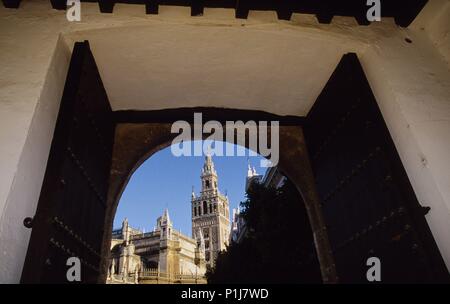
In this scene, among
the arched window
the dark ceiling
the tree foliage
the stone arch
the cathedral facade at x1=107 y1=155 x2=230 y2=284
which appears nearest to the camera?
the dark ceiling

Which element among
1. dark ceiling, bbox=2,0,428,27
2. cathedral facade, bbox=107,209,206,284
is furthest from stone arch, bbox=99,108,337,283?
cathedral facade, bbox=107,209,206,284

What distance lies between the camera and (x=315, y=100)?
12.8ft

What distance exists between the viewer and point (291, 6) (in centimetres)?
277

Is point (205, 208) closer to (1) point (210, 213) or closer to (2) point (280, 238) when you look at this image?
(1) point (210, 213)

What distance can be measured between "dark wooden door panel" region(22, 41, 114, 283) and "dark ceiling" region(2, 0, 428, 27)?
59 centimetres

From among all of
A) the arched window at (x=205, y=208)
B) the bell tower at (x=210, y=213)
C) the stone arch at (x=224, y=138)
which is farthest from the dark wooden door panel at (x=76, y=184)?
the arched window at (x=205, y=208)

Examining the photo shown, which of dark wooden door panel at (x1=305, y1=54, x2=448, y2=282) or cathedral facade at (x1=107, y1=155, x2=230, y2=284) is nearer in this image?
dark wooden door panel at (x1=305, y1=54, x2=448, y2=282)

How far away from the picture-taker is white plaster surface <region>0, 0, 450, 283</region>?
2.13 metres

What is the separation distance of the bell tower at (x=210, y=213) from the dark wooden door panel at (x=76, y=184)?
2459 inches

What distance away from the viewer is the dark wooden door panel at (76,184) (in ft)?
6.52

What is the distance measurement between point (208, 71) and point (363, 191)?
75.5 inches

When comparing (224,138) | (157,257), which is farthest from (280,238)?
(157,257)

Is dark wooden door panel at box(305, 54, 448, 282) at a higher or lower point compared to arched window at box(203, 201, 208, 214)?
lower

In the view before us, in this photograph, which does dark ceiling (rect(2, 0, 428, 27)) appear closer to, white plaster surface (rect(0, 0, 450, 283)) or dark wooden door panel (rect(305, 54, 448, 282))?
white plaster surface (rect(0, 0, 450, 283))
